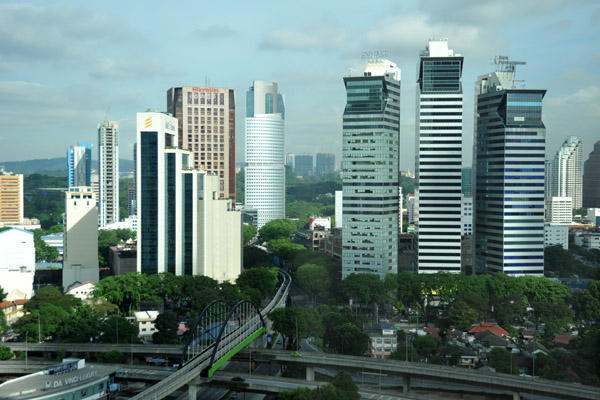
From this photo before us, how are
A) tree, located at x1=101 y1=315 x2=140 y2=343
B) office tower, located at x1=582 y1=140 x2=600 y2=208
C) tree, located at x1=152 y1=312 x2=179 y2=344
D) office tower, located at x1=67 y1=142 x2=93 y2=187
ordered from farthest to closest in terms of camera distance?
1. office tower, located at x1=67 y1=142 x2=93 y2=187
2. office tower, located at x1=582 y1=140 x2=600 y2=208
3. tree, located at x1=152 y1=312 x2=179 y2=344
4. tree, located at x1=101 y1=315 x2=140 y2=343

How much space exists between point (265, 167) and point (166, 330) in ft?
242

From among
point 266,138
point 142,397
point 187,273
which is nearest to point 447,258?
point 187,273

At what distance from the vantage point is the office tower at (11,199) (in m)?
92.8

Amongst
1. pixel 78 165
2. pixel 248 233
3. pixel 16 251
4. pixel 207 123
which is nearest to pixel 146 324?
pixel 16 251

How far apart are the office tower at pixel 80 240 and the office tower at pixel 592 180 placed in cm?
8071

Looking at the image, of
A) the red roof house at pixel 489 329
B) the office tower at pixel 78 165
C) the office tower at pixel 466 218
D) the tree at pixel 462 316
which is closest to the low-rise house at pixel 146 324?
the tree at pixel 462 316

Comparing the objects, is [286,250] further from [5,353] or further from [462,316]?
[5,353]

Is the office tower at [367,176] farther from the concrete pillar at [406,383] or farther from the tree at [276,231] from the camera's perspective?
the tree at [276,231]

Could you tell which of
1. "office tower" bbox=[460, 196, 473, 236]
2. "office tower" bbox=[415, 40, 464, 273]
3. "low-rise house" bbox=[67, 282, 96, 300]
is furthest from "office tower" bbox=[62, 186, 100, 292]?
"office tower" bbox=[460, 196, 473, 236]

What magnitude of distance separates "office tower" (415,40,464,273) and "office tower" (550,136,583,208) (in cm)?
6755

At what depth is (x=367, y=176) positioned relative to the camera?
170 feet

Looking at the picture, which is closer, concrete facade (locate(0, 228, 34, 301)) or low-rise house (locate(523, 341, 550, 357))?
low-rise house (locate(523, 341, 550, 357))

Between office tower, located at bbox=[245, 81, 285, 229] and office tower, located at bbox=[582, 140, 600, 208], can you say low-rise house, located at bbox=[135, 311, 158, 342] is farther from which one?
office tower, located at bbox=[582, 140, 600, 208]

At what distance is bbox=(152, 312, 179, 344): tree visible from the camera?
35.1 metres
